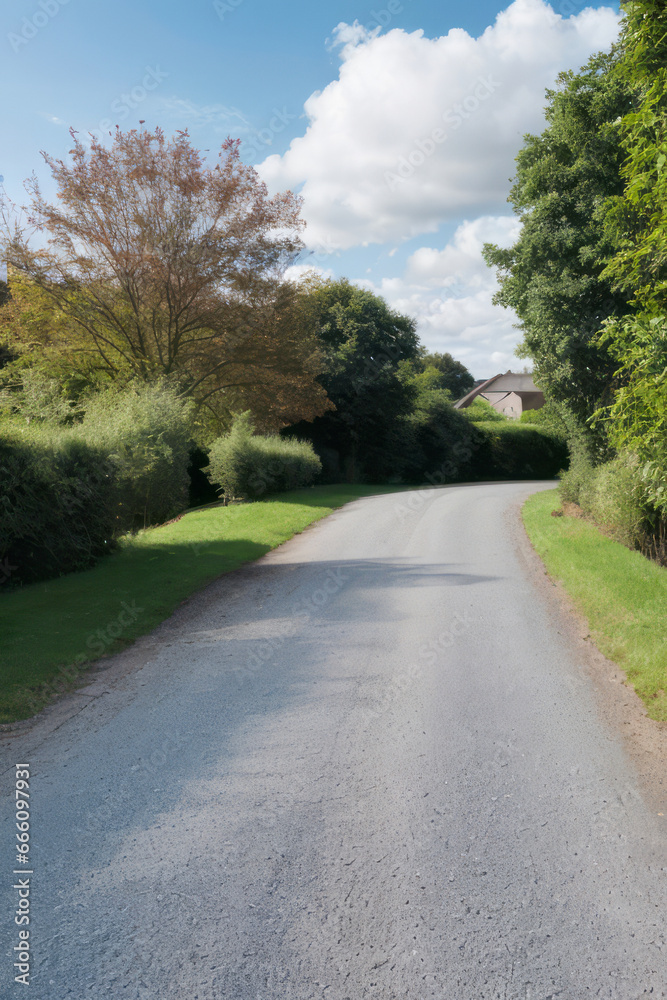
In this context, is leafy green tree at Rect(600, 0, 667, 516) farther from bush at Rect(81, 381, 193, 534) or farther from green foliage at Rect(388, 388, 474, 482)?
green foliage at Rect(388, 388, 474, 482)

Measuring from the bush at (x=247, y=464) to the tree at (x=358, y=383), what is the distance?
11.7 metres

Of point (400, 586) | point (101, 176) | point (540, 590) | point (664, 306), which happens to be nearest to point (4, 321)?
point (101, 176)

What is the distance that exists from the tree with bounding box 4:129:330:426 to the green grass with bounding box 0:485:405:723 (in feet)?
28.3

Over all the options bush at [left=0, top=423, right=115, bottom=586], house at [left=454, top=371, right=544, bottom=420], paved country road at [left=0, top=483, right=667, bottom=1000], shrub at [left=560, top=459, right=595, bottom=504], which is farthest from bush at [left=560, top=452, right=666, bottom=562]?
house at [left=454, top=371, right=544, bottom=420]

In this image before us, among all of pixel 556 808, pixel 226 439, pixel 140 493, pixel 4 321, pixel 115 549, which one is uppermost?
pixel 4 321

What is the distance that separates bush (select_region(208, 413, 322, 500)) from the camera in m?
23.3

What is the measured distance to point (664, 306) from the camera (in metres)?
6.79

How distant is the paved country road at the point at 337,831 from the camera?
2.84m

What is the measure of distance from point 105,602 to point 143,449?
483cm

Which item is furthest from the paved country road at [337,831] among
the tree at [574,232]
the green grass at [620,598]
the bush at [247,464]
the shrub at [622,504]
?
the bush at [247,464]

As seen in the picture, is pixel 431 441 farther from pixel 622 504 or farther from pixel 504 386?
pixel 504 386

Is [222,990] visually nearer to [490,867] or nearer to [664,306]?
[490,867]

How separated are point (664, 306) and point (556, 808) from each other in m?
5.13

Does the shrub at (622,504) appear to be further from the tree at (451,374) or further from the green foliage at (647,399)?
the tree at (451,374)
